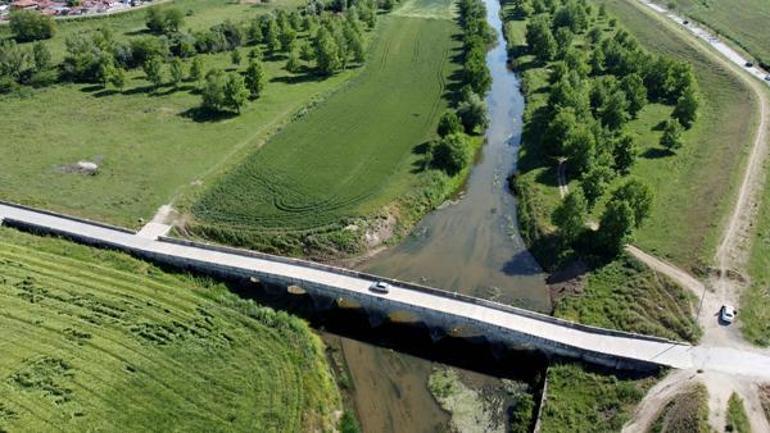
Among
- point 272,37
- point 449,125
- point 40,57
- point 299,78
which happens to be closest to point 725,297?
point 449,125

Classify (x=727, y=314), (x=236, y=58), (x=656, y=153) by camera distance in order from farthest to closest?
(x=236, y=58)
(x=656, y=153)
(x=727, y=314)

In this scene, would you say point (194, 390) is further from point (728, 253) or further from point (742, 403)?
point (728, 253)

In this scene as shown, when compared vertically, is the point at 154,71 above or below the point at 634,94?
above

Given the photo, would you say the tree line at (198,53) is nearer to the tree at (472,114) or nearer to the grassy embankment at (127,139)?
the grassy embankment at (127,139)

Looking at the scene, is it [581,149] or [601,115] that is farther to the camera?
[601,115]

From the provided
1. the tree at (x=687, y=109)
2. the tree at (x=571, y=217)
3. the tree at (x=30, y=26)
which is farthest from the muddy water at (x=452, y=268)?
the tree at (x=30, y=26)

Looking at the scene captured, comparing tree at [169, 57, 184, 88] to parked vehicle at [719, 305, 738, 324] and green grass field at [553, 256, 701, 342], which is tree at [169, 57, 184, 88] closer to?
green grass field at [553, 256, 701, 342]

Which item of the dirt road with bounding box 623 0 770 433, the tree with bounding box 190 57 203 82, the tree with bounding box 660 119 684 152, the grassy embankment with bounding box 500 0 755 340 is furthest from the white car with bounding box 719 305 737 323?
the tree with bounding box 190 57 203 82

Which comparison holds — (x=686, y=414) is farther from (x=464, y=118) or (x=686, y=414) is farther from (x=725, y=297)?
(x=464, y=118)
